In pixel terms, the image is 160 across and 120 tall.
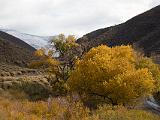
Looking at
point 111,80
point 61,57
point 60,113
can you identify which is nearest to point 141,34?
point 61,57

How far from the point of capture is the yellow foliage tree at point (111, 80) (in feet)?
121

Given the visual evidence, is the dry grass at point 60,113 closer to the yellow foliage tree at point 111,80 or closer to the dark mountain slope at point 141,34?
the yellow foliage tree at point 111,80

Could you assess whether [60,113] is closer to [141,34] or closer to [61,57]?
[61,57]

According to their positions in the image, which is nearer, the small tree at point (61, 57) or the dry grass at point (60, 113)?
the dry grass at point (60, 113)

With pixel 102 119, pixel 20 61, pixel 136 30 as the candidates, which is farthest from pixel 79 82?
pixel 136 30

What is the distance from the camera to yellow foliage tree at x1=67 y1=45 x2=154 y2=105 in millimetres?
36750

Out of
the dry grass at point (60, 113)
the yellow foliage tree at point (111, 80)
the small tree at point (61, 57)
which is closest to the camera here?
the dry grass at point (60, 113)

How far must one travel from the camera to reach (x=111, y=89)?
3734 cm

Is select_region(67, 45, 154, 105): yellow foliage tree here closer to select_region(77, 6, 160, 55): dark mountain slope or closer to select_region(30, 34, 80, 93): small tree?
select_region(30, 34, 80, 93): small tree

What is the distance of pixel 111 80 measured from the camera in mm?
37250

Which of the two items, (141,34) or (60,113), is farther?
(141,34)

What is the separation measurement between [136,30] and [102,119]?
169 meters

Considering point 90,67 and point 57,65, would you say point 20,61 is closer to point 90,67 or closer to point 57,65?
point 57,65

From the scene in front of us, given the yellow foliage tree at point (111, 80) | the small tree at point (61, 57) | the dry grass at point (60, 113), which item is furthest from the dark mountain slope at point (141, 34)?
the dry grass at point (60, 113)
